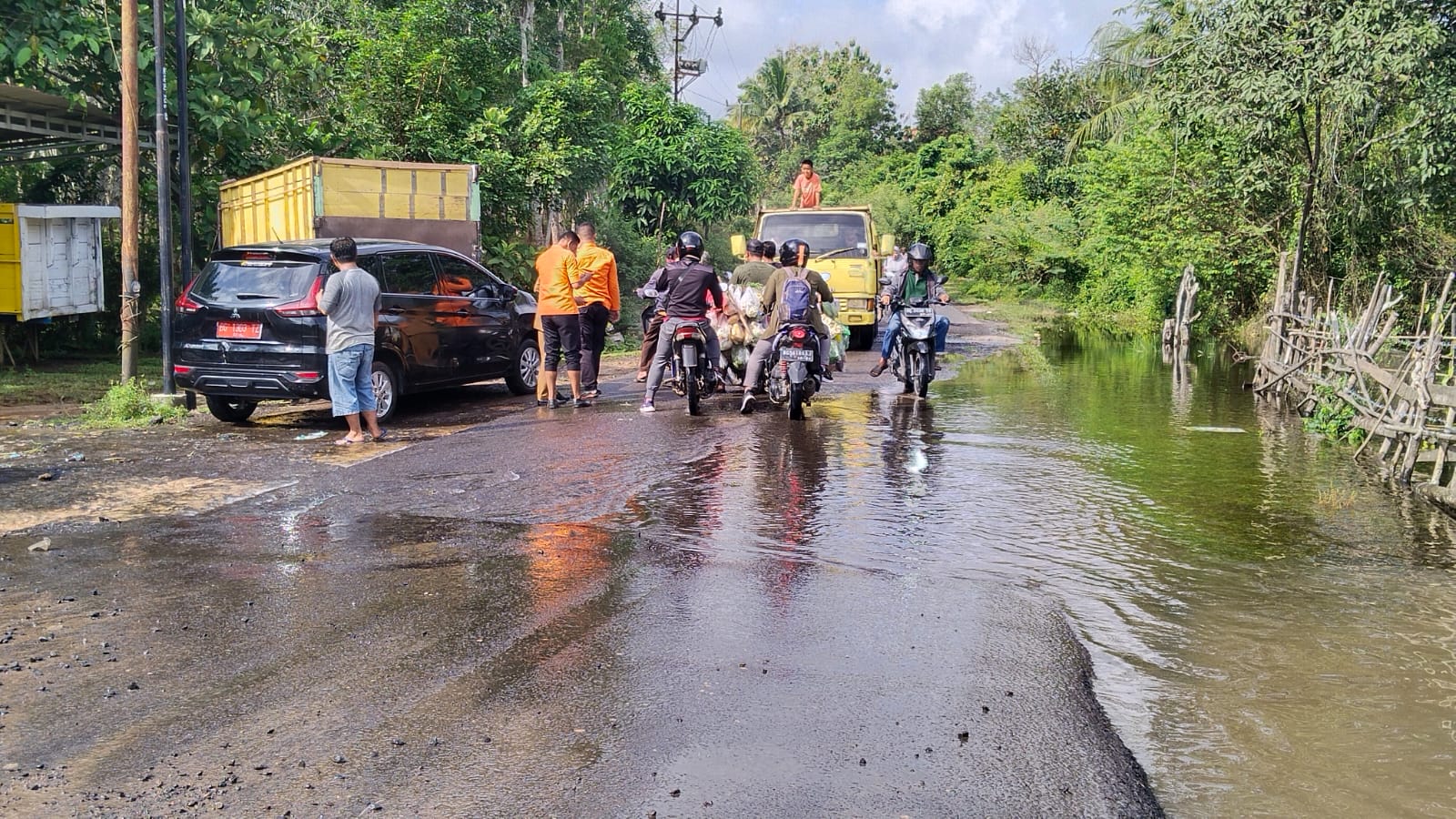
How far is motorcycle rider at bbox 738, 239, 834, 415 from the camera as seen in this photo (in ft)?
39.8

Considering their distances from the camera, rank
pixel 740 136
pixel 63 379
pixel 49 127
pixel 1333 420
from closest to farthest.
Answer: pixel 1333 420 → pixel 63 379 → pixel 49 127 → pixel 740 136

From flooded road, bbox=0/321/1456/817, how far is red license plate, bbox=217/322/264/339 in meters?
1.36

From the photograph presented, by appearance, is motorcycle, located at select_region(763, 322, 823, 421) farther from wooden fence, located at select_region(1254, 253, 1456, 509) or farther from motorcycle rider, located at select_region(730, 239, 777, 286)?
wooden fence, located at select_region(1254, 253, 1456, 509)

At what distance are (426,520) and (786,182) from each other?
173ft

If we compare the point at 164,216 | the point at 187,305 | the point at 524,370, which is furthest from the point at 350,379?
the point at 164,216

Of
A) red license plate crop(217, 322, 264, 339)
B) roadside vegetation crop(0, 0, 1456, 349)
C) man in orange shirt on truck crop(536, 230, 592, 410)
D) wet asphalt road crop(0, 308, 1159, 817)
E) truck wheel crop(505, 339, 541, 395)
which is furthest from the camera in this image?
roadside vegetation crop(0, 0, 1456, 349)

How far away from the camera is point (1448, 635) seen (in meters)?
5.60

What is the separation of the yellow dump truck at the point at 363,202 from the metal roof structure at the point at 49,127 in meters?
2.20

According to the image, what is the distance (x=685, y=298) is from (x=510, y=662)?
294 inches

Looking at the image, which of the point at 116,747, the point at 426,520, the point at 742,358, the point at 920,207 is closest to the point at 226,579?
the point at 426,520

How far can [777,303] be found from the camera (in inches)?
482

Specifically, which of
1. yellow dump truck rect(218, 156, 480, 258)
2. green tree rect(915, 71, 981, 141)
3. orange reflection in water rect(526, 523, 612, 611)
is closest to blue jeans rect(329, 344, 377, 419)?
orange reflection in water rect(526, 523, 612, 611)

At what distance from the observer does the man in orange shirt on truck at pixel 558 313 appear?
12312 mm

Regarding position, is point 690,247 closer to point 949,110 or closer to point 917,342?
point 917,342
